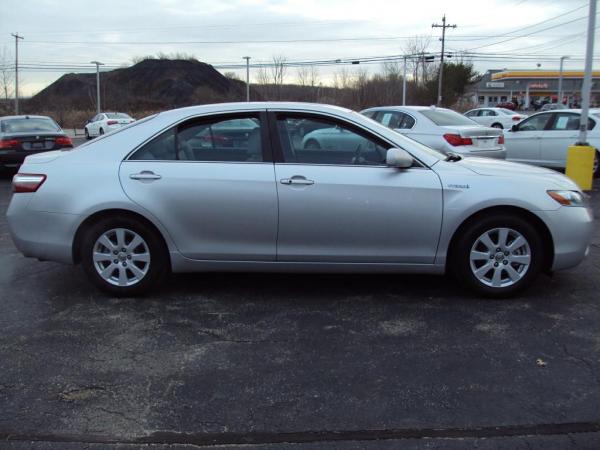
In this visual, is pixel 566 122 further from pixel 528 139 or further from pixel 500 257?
pixel 500 257

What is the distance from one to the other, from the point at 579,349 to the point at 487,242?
1.12 meters

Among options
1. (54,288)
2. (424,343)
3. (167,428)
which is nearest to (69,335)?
(54,288)

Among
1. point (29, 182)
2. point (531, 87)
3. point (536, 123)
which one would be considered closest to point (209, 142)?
point (29, 182)

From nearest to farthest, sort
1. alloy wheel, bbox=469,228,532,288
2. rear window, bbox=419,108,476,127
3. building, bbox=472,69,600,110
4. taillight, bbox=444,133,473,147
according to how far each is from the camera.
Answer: alloy wheel, bbox=469,228,532,288 → taillight, bbox=444,133,473,147 → rear window, bbox=419,108,476,127 → building, bbox=472,69,600,110

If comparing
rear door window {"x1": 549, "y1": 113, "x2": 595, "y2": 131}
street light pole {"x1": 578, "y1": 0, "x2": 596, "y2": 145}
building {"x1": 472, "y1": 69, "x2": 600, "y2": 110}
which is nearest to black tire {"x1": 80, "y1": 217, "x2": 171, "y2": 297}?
street light pole {"x1": 578, "y1": 0, "x2": 596, "y2": 145}

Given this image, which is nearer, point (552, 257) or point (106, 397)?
point (106, 397)

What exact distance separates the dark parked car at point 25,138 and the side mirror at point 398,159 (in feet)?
34.2

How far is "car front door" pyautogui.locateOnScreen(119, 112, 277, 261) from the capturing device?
469cm

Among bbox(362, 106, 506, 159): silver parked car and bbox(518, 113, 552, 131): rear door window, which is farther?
bbox(518, 113, 552, 131): rear door window

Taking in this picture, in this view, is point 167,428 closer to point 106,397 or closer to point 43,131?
point 106,397

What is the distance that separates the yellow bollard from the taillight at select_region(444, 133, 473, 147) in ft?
6.28

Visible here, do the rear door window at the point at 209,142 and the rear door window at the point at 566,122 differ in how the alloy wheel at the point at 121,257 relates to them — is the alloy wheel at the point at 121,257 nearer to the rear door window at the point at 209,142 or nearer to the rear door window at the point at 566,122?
the rear door window at the point at 209,142

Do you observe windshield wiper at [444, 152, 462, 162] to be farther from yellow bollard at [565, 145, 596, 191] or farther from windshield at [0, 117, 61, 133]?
windshield at [0, 117, 61, 133]

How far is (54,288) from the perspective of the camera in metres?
5.27
